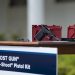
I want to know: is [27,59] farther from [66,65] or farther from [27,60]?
[66,65]

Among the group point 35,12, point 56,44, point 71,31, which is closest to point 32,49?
point 56,44

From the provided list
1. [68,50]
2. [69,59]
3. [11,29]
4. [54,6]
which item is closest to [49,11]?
[54,6]

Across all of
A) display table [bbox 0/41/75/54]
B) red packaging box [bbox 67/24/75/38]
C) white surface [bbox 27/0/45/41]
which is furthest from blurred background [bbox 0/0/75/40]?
display table [bbox 0/41/75/54]

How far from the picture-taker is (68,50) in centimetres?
415

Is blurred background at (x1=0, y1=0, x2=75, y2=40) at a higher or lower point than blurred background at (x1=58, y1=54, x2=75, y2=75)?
higher

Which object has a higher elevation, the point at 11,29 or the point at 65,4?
the point at 65,4

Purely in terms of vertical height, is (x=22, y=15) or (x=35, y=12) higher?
(x=35, y=12)

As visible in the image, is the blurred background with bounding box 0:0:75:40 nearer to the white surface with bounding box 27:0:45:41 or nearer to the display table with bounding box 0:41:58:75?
the white surface with bounding box 27:0:45:41

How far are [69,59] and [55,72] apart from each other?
197cm

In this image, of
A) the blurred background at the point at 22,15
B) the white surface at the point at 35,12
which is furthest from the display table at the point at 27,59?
the blurred background at the point at 22,15

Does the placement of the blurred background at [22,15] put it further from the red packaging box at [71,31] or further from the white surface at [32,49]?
the white surface at [32,49]

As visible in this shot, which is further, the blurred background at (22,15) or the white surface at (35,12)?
the blurred background at (22,15)

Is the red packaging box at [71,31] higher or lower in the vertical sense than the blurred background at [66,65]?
higher

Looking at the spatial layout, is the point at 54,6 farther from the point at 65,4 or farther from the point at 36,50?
the point at 36,50
